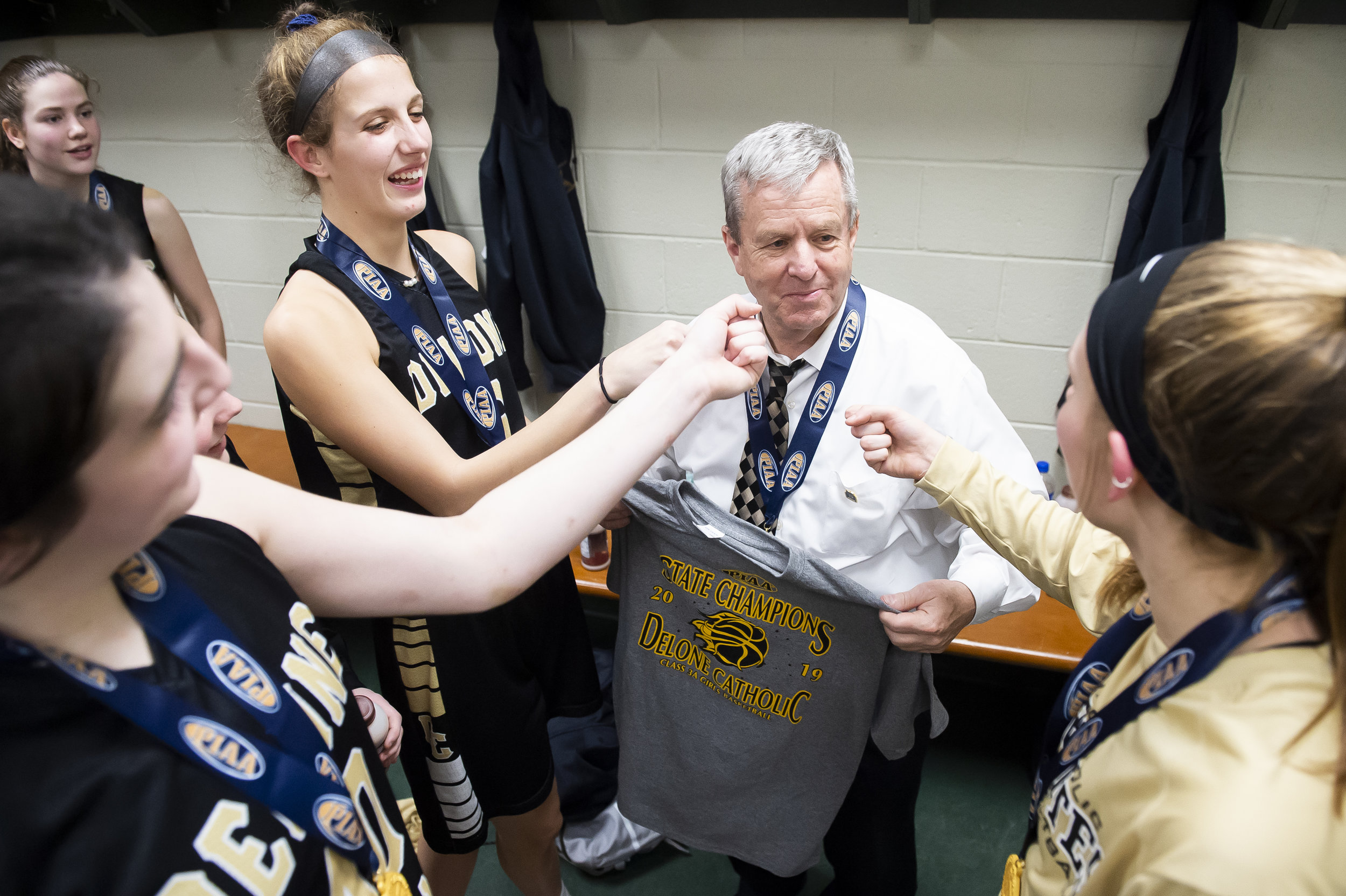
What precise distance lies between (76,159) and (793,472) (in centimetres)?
242

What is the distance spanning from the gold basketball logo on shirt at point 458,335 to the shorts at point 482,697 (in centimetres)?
50

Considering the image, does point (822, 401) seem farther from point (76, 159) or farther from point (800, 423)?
point (76, 159)

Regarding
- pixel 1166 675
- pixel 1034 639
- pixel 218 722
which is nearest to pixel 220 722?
pixel 218 722

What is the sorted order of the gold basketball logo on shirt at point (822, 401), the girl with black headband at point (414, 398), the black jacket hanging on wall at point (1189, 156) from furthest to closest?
the black jacket hanging on wall at point (1189, 156) < the gold basketball logo on shirt at point (822, 401) < the girl with black headband at point (414, 398)

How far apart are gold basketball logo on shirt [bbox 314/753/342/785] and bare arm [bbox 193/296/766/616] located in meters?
0.18

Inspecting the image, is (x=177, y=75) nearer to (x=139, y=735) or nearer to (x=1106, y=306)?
(x=139, y=735)

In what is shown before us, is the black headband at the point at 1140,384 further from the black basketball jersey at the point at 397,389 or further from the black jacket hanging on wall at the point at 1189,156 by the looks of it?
the black jacket hanging on wall at the point at 1189,156

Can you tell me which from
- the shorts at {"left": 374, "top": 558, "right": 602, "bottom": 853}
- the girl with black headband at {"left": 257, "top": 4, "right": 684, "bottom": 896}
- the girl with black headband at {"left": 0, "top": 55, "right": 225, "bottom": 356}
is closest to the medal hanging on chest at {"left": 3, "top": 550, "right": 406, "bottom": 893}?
the girl with black headband at {"left": 257, "top": 4, "right": 684, "bottom": 896}

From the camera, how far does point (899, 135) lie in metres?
2.54

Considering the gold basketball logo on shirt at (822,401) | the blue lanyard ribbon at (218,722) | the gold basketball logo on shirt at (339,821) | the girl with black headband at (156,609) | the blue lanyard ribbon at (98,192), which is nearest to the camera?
the girl with black headband at (156,609)

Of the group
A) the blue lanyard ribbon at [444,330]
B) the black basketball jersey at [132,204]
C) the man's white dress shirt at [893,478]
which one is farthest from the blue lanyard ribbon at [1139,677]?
the black basketball jersey at [132,204]

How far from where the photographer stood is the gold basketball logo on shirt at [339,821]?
83cm

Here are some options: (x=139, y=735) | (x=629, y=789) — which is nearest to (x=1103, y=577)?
(x=629, y=789)

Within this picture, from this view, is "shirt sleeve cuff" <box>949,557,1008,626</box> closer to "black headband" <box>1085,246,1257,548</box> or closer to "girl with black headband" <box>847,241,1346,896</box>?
"girl with black headband" <box>847,241,1346,896</box>
